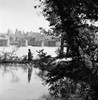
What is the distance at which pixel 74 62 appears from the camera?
4141 mm

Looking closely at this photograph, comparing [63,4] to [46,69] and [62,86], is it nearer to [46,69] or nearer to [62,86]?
[46,69]

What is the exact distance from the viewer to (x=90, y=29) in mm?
3986

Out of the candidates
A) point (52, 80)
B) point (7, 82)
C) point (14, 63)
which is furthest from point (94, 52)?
point (14, 63)

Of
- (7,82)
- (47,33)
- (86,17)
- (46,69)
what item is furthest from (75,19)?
(7,82)

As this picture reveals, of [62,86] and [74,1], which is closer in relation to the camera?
[74,1]

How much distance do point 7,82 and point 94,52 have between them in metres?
8.13

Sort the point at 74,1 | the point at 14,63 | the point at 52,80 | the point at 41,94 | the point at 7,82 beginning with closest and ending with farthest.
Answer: the point at 74,1, the point at 52,80, the point at 41,94, the point at 7,82, the point at 14,63

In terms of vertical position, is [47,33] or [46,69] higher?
[47,33]

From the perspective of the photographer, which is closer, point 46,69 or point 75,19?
point 75,19

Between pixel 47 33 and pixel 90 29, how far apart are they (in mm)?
923

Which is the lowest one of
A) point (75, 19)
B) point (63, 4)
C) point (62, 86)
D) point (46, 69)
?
point (62, 86)

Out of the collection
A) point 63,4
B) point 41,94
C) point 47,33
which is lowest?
point 41,94

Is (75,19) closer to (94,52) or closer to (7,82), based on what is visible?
(94,52)

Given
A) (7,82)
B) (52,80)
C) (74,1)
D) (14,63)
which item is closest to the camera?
(74,1)
